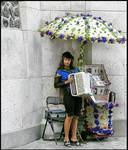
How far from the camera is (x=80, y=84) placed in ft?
26.2

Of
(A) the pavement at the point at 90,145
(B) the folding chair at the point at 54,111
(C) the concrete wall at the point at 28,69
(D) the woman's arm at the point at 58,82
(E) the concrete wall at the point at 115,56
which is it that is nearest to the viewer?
(C) the concrete wall at the point at 28,69

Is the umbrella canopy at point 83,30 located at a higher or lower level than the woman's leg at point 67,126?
higher

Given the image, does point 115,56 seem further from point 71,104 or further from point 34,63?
point 34,63

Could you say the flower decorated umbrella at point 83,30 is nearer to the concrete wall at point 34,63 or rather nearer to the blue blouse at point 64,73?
the concrete wall at point 34,63

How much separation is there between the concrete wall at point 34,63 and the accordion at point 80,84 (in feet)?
2.66

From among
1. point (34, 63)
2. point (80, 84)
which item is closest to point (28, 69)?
point (34, 63)

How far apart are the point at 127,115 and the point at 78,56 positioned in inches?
65.8

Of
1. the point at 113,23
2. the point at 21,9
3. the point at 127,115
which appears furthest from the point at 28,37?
the point at 127,115

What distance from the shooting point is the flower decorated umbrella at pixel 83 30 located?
25.9ft

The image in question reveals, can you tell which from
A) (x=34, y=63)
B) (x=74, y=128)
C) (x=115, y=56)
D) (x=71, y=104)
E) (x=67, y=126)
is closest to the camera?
(x=71, y=104)

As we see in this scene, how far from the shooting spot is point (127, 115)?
29.9 ft

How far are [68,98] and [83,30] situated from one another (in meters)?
1.34

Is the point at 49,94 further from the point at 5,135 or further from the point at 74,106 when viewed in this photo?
the point at 5,135

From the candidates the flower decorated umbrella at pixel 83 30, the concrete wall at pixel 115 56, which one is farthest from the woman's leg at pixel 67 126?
the flower decorated umbrella at pixel 83 30
